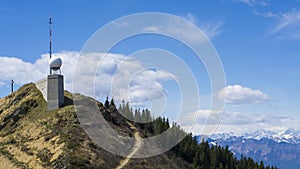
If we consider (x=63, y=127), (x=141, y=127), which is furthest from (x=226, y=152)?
(x=63, y=127)

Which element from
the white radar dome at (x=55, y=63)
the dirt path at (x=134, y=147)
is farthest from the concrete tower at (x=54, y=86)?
the dirt path at (x=134, y=147)

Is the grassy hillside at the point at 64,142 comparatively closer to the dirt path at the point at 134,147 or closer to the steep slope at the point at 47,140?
the steep slope at the point at 47,140

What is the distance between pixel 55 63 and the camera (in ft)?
357

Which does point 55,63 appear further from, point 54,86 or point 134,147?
point 134,147

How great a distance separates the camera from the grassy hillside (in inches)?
3575

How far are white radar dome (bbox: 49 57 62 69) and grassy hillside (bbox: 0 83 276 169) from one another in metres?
10.5

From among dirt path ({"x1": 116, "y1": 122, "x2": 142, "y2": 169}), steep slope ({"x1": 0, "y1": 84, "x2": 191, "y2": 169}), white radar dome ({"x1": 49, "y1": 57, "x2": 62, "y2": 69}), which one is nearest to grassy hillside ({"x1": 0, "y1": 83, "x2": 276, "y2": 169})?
steep slope ({"x1": 0, "y1": 84, "x2": 191, "y2": 169})

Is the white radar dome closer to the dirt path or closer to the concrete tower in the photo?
the concrete tower

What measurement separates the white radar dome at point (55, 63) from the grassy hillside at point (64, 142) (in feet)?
34.6

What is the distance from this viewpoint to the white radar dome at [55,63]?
109 metres

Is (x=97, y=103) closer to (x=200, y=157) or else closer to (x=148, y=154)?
(x=148, y=154)

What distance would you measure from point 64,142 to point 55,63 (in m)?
23.9

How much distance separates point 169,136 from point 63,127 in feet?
157

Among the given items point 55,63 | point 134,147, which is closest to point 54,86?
point 55,63
